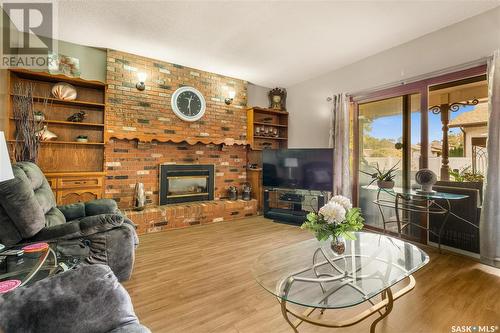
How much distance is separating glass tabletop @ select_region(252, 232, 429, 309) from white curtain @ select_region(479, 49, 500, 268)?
4.28 feet

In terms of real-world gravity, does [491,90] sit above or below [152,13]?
below

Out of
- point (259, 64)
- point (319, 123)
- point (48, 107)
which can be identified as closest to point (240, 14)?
point (259, 64)

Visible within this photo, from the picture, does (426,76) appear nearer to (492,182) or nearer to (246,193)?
(492,182)

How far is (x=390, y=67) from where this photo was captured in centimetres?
345

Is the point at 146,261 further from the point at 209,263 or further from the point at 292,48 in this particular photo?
the point at 292,48

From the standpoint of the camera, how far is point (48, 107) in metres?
3.24

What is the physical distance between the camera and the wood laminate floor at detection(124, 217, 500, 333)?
5.31ft

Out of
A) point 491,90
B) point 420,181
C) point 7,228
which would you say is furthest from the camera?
point 420,181

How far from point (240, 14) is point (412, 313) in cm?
319

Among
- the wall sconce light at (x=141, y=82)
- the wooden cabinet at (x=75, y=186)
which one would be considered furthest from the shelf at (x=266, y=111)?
the wooden cabinet at (x=75, y=186)

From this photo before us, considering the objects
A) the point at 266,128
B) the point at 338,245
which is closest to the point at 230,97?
the point at 266,128

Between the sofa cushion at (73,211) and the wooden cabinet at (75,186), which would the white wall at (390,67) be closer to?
the wooden cabinet at (75,186)

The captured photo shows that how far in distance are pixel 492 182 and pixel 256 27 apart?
311cm

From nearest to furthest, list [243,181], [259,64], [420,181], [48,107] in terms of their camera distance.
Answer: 1. [420,181]
2. [48,107]
3. [259,64]
4. [243,181]
